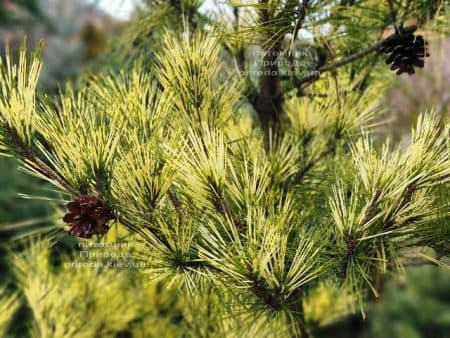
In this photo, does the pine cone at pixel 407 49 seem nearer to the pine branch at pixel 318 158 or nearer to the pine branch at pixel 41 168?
the pine branch at pixel 318 158

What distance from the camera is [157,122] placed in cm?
56

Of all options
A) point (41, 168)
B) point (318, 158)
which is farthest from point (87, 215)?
point (318, 158)

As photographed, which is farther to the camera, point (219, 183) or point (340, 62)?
point (340, 62)

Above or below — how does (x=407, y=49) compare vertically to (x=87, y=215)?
above

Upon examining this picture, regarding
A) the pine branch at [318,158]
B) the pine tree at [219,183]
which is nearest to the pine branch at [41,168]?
the pine tree at [219,183]

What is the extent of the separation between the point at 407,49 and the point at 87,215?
1.35ft

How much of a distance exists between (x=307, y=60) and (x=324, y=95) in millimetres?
62

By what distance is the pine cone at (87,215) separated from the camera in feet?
1.69

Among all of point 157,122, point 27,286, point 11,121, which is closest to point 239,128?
point 157,122

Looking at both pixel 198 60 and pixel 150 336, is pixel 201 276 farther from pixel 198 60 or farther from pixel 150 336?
pixel 150 336

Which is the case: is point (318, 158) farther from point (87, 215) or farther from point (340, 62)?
point (87, 215)

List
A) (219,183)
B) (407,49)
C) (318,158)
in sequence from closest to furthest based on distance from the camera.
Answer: (219,183) → (407,49) → (318,158)

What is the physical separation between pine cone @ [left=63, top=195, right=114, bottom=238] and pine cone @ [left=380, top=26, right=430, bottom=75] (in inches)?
15.0

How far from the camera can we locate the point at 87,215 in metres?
0.52
